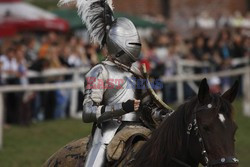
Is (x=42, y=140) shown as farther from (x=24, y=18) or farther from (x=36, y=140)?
(x=24, y=18)

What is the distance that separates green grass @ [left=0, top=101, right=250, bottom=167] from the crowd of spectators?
0.46 metres

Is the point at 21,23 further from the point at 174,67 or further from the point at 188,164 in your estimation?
the point at 188,164

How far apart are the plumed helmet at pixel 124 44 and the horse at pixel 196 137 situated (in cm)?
84

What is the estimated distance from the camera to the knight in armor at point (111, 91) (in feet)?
24.4

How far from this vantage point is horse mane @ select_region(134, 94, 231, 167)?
6.99 meters

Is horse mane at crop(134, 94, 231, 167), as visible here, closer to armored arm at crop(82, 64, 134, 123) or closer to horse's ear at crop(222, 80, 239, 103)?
horse's ear at crop(222, 80, 239, 103)

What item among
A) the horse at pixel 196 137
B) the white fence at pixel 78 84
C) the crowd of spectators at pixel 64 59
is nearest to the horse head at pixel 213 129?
the horse at pixel 196 137

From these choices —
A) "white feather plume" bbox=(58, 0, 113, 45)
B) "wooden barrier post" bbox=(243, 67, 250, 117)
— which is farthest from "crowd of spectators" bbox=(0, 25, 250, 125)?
"white feather plume" bbox=(58, 0, 113, 45)

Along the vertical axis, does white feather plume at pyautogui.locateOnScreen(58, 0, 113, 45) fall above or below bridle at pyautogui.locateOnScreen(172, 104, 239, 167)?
above

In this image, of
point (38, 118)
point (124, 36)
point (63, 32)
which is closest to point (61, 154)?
point (124, 36)

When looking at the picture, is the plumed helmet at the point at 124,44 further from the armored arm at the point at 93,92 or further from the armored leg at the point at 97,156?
the armored leg at the point at 97,156

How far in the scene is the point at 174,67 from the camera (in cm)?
2152

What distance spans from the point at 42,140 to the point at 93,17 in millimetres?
8133

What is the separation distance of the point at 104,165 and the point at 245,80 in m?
12.7
